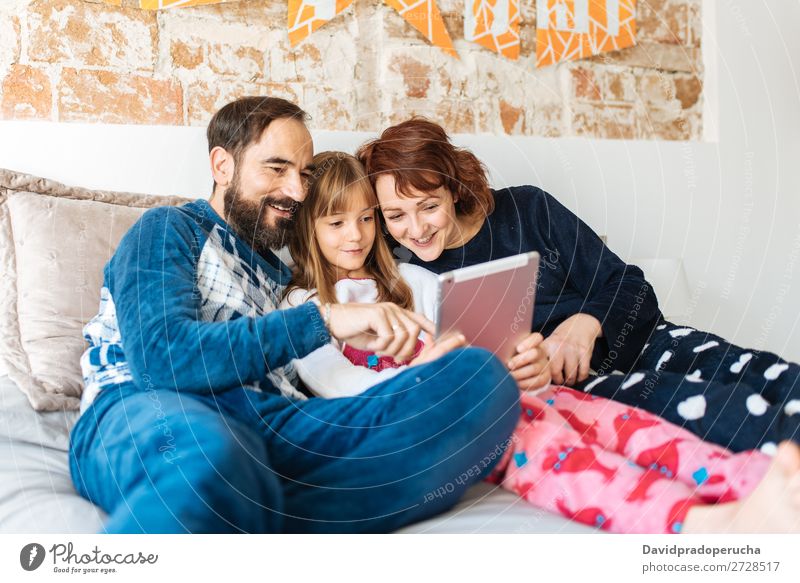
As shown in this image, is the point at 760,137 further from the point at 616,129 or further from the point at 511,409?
the point at 511,409

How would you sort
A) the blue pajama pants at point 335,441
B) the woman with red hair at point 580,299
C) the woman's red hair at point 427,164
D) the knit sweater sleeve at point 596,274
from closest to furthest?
the blue pajama pants at point 335,441 → the woman with red hair at point 580,299 → the woman's red hair at point 427,164 → the knit sweater sleeve at point 596,274

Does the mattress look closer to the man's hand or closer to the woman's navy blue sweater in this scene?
the man's hand

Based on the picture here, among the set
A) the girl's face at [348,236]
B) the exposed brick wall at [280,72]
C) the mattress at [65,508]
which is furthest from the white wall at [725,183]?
the mattress at [65,508]

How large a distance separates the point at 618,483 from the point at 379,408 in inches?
7.9

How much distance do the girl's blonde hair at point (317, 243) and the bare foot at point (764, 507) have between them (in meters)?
0.33

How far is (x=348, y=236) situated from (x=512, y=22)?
457 mm

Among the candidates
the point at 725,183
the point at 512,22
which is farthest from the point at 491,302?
the point at 725,183

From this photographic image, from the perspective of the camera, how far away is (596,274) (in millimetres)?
906

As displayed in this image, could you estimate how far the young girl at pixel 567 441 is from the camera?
1.81 feet

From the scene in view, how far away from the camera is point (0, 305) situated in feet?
2.41

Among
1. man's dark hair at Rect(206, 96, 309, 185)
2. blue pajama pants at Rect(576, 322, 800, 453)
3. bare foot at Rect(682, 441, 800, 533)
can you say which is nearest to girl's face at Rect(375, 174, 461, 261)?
man's dark hair at Rect(206, 96, 309, 185)

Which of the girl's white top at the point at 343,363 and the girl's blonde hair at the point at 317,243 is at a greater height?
the girl's blonde hair at the point at 317,243

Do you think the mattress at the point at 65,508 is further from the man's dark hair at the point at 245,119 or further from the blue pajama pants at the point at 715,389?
the man's dark hair at the point at 245,119

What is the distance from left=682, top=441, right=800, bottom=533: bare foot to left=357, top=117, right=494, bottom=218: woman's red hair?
1.36 ft
